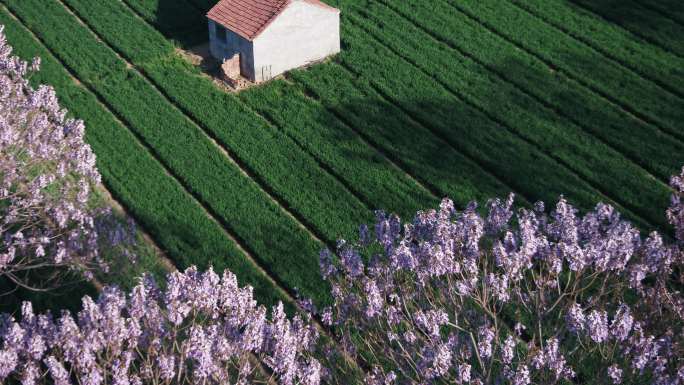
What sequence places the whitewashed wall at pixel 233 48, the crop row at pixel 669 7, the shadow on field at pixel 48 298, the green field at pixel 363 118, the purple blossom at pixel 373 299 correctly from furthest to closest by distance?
the crop row at pixel 669 7 < the whitewashed wall at pixel 233 48 < the green field at pixel 363 118 < the shadow on field at pixel 48 298 < the purple blossom at pixel 373 299

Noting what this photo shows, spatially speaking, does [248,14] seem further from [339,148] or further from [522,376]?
[522,376]

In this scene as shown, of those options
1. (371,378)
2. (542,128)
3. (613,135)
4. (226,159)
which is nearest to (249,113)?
(226,159)

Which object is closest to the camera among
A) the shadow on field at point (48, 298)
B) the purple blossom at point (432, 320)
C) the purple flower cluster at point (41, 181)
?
the purple blossom at point (432, 320)

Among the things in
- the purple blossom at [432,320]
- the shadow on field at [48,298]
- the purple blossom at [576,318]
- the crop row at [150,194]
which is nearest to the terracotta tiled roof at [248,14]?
the crop row at [150,194]

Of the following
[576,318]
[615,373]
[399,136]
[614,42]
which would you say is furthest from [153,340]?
[614,42]

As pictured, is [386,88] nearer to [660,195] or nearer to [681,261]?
[660,195]

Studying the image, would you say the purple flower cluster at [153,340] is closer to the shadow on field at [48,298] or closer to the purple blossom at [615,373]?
the purple blossom at [615,373]
